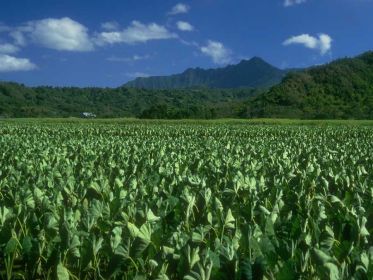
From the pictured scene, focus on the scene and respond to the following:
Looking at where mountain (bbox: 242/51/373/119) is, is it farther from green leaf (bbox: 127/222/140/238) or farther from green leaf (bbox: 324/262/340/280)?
green leaf (bbox: 324/262/340/280)

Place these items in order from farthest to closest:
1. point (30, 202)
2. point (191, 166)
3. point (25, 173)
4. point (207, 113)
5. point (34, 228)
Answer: point (207, 113) → point (191, 166) → point (25, 173) → point (30, 202) → point (34, 228)

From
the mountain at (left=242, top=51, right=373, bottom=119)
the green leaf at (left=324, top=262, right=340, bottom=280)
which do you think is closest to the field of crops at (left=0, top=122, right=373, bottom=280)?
the green leaf at (left=324, top=262, right=340, bottom=280)

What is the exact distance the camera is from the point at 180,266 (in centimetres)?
272

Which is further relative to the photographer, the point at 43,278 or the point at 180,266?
the point at 43,278

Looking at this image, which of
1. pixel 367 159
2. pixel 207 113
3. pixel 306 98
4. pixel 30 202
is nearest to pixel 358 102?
pixel 306 98

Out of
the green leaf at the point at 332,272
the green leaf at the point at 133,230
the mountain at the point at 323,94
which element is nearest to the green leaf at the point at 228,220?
the green leaf at the point at 133,230

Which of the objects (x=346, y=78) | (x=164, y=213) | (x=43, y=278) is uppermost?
(x=346, y=78)

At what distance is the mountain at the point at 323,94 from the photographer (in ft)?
376

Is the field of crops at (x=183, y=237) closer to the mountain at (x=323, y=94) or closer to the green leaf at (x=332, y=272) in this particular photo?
the green leaf at (x=332, y=272)

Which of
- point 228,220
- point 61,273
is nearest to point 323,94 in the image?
point 228,220

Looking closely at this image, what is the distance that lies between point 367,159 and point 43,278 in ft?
30.1

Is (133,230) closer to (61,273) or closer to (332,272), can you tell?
(61,273)

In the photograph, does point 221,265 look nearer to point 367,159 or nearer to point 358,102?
point 367,159

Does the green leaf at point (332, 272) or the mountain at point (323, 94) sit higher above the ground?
the mountain at point (323, 94)
